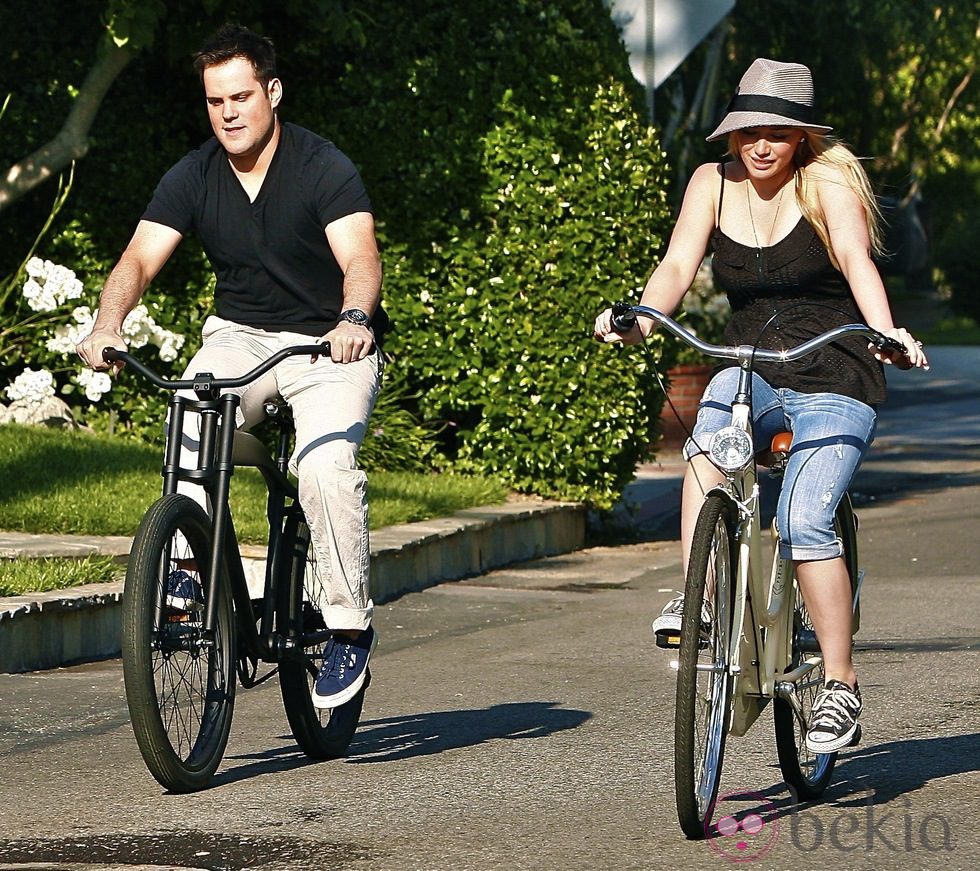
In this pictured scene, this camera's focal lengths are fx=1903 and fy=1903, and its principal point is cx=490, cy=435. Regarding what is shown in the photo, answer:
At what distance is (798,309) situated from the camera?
500 cm

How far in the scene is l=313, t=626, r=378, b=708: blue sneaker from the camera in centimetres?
530

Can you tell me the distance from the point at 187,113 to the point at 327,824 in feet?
24.1

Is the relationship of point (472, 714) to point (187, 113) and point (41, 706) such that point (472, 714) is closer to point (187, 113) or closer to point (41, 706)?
point (41, 706)

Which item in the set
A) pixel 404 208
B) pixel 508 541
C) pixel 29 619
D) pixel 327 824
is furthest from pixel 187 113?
pixel 327 824

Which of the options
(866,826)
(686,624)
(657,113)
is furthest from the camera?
(657,113)

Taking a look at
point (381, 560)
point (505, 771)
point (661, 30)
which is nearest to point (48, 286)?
point (381, 560)

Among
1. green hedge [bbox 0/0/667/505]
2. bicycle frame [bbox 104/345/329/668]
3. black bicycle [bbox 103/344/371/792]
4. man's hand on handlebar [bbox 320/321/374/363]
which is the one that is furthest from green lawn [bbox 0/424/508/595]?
man's hand on handlebar [bbox 320/321/374/363]

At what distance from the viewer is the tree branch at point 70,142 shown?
10.5 metres

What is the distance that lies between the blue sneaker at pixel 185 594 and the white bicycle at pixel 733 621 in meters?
1.26

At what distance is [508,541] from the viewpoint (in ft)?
33.0

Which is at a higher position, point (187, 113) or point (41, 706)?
point (187, 113)

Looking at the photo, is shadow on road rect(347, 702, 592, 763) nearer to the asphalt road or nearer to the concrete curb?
the asphalt road

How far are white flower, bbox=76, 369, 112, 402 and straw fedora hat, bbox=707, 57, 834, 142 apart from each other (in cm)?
615

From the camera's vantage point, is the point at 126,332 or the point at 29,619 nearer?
the point at 29,619
